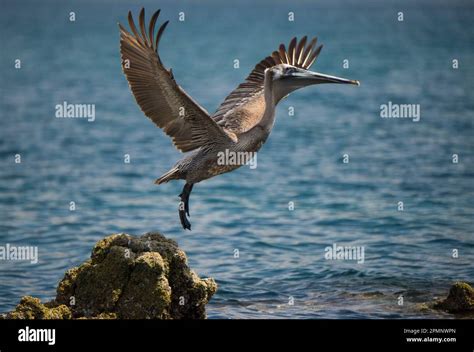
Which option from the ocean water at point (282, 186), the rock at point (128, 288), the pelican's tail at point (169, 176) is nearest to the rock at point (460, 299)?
the ocean water at point (282, 186)

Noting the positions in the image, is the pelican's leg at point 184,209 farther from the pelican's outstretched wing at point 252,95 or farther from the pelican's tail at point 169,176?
the pelican's outstretched wing at point 252,95

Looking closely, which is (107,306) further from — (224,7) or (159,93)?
(224,7)

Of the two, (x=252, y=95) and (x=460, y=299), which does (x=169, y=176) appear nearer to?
(x=252, y=95)

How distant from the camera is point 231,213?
19766 mm
